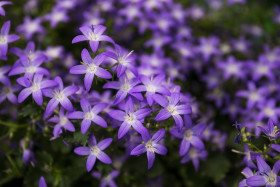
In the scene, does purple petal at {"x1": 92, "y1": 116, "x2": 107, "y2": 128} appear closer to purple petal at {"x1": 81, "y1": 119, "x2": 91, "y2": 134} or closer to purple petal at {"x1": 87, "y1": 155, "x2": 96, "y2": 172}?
purple petal at {"x1": 81, "y1": 119, "x2": 91, "y2": 134}

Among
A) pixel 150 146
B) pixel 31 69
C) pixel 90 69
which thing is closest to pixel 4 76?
pixel 31 69

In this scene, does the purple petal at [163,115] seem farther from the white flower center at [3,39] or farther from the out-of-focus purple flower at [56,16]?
the out-of-focus purple flower at [56,16]

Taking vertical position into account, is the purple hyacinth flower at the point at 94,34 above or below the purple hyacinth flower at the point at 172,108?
above

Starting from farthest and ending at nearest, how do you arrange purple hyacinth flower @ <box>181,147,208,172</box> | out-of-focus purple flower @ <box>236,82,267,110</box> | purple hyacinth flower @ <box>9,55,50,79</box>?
out-of-focus purple flower @ <box>236,82,267,110</box>, purple hyacinth flower @ <box>181,147,208,172</box>, purple hyacinth flower @ <box>9,55,50,79</box>

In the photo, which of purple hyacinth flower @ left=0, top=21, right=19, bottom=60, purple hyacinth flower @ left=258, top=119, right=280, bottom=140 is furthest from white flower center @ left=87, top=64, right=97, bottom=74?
purple hyacinth flower @ left=258, top=119, right=280, bottom=140

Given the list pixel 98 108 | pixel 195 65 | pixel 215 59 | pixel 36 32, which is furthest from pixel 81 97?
pixel 215 59

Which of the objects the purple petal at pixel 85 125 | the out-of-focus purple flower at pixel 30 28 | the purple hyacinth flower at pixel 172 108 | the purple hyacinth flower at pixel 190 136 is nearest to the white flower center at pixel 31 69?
the purple petal at pixel 85 125

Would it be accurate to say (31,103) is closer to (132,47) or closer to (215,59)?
(132,47)
